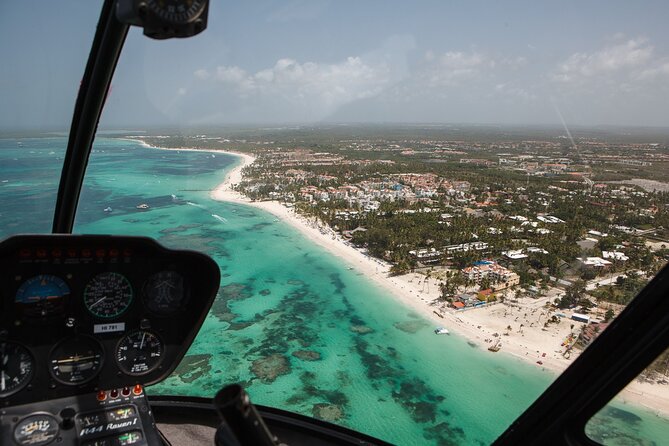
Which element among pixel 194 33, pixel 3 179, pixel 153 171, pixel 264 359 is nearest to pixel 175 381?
pixel 264 359

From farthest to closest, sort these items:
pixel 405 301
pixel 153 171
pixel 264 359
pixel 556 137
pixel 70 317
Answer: pixel 405 301, pixel 264 359, pixel 153 171, pixel 556 137, pixel 70 317

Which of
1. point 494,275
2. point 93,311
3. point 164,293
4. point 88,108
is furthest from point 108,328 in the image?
point 494,275

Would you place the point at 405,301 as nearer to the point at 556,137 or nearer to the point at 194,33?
the point at 556,137

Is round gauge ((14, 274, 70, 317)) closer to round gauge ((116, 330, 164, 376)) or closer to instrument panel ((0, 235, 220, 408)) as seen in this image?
instrument panel ((0, 235, 220, 408))

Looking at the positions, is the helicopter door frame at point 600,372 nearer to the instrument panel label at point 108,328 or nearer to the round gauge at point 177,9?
the round gauge at point 177,9

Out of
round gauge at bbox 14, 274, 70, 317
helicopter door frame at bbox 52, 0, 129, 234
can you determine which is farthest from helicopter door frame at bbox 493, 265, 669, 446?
helicopter door frame at bbox 52, 0, 129, 234
